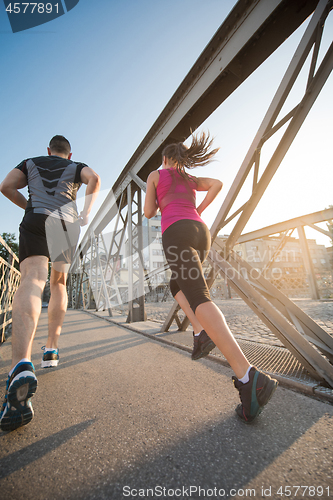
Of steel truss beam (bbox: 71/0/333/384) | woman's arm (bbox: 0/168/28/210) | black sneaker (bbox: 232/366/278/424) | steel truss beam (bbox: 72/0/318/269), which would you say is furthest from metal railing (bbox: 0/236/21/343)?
black sneaker (bbox: 232/366/278/424)

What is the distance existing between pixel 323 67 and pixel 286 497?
265cm

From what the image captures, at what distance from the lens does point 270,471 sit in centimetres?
81

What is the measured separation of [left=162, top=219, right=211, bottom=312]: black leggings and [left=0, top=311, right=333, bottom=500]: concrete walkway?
23.6 inches

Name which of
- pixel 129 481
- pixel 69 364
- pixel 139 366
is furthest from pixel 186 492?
pixel 69 364

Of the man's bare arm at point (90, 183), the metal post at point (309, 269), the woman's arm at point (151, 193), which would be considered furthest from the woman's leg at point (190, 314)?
the metal post at point (309, 269)

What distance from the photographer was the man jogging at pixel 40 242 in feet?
3.81

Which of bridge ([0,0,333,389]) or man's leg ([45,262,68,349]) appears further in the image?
man's leg ([45,262,68,349])

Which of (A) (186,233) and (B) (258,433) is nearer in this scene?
(B) (258,433)

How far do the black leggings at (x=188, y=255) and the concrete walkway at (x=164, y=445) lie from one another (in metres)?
0.60

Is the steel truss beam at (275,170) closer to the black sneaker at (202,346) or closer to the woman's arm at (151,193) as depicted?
the black sneaker at (202,346)

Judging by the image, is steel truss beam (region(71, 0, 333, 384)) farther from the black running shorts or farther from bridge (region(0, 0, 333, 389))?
the black running shorts

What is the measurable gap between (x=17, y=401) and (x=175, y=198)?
150cm

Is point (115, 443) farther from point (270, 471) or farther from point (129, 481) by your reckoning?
point (270, 471)

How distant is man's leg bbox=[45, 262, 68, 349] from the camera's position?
201cm
